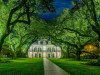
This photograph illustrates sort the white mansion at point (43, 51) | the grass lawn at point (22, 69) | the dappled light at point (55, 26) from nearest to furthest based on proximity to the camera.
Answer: the grass lawn at point (22, 69)
the dappled light at point (55, 26)
the white mansion at point (43, 51)

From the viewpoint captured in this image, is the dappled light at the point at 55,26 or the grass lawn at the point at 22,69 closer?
the grass lawn at the point at 22,69

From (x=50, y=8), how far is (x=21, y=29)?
1740 cm

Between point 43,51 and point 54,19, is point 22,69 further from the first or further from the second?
point 43,51

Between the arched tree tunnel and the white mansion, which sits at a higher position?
the arched tree tunnel

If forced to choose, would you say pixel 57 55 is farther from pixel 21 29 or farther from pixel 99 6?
pixel 99 6

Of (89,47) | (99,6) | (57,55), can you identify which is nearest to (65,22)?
→ (99,6)

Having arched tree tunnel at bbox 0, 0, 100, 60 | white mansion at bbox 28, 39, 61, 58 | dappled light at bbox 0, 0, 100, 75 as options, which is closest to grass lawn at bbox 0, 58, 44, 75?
dappled light at bbox 0, 0, 100, 75

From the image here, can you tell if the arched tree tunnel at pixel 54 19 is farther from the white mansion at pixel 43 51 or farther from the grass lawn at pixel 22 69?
the white mansion at pixel 43 51

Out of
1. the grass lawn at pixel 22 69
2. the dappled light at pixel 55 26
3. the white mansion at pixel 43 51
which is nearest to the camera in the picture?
the grass lawn at pixel 22 69

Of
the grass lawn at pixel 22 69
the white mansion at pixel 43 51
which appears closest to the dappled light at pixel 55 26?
the grass lawn at pixel 22 69

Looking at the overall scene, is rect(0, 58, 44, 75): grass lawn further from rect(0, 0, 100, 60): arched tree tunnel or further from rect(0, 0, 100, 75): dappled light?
rect(0, 0, 100, 60): arched tree tunnel

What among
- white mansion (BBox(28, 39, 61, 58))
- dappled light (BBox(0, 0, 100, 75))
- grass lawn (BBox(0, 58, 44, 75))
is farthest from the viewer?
white mansion (BBox(28, 39, 61, 58))

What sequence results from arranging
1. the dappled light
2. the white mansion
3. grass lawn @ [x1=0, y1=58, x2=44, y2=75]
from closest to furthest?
1. grass lawn @ [x1=0, y1=58, x2=44, y2=75]
2. the dappled light
3. the white mansion

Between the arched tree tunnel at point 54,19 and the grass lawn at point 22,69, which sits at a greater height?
the arched tree tunnel at point 54,19
